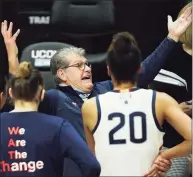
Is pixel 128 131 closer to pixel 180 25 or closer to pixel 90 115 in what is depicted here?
pixel 90 115

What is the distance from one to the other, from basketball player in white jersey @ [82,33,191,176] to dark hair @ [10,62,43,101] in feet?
0.69

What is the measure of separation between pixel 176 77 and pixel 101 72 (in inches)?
40.1

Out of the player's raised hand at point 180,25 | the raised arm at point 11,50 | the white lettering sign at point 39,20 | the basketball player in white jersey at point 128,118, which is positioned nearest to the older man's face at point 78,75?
the raised arm at point 11,50

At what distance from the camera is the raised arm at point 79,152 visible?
7.88 ft

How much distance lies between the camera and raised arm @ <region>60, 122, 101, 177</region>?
2400 mm

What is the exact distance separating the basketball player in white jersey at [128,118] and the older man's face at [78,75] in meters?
0.55

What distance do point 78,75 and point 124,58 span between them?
2.14ft

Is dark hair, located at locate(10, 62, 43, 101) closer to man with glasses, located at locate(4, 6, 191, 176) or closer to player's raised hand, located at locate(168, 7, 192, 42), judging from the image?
man with glasses, located at locate(4, 6, 191, 176)

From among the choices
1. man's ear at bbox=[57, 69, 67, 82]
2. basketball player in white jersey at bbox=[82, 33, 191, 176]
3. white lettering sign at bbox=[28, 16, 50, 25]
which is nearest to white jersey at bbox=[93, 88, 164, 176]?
basketball player in white jersey at bbox=[82, 33, 191, 176]

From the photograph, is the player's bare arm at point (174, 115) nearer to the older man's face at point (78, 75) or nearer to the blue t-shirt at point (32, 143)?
the blue t-shirt at point (32, 143)

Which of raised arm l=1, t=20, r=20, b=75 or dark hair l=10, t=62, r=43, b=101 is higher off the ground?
raised arm l=1, t=20, r=20, b=75

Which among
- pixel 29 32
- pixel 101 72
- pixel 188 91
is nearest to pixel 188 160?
pixel 188 91

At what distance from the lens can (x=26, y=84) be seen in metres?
2.43

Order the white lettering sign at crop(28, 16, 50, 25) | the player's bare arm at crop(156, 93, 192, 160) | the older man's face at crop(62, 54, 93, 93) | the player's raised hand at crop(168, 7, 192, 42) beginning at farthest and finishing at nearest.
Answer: the white lettering sign at crop(28, 16, 50, 25), the older man's face at crop(62, 54, 93, 93), the player's raised hand at crop(168, 7, 192, 42), the player's bare arm at crop(156, 93, 192, 160)
